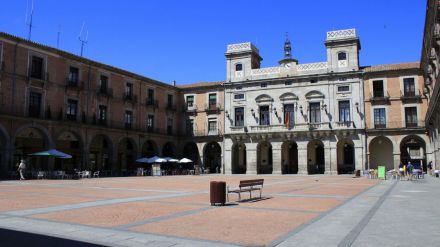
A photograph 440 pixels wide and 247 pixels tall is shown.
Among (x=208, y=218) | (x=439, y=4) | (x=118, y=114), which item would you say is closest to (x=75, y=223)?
(x=208, y=218)

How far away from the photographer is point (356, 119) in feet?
A: 129

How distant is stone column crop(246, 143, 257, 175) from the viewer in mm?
42906

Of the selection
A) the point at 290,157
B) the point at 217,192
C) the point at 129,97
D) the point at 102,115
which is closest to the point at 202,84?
the point at 129,97

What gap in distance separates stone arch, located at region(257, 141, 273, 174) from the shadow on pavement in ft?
126

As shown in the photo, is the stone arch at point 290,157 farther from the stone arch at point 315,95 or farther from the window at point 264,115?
the stone arch at point 315,95

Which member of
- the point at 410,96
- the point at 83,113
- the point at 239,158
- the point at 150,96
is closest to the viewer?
the point at 83,113

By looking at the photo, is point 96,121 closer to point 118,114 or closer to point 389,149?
point 118,114

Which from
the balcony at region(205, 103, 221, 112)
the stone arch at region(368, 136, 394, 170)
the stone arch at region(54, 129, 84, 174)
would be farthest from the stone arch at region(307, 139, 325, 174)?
the stone arch at region(54, 129, 84, 174)

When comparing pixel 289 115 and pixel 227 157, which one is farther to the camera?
pixel 227 157

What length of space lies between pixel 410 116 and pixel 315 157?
34.2 ft

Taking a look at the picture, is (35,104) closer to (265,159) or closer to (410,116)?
(265,159)

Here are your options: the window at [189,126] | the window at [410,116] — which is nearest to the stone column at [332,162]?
the window at [410,116]

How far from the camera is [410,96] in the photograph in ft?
124

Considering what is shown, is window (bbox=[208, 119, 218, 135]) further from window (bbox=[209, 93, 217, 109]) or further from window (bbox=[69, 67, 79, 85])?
window (bbox=[69, 67, 79, 85])
